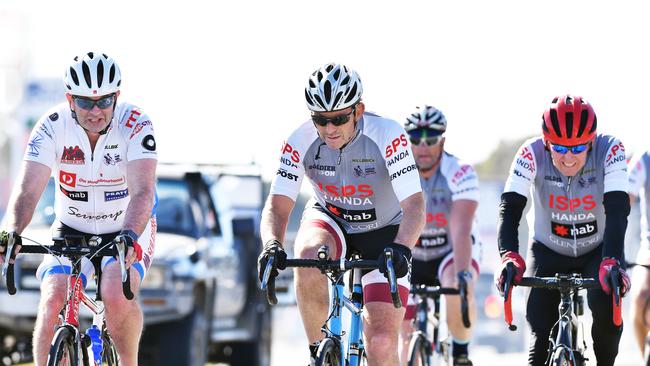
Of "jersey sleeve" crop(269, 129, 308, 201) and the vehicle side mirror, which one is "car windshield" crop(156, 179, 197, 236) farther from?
"jersey sleeve" crop(269, 129, 308, 201)

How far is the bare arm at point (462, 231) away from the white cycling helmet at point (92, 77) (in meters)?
3.37

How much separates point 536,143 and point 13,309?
6.46 metres

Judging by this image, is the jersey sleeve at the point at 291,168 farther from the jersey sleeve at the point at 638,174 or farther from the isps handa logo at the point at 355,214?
the jersey sleeve at the point at 638,174

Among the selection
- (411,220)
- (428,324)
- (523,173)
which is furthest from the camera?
(428,324)

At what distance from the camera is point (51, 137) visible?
8914mm

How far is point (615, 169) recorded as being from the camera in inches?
353

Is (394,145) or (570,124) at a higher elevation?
(570,124)

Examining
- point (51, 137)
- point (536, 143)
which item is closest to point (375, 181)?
point (536, 143)

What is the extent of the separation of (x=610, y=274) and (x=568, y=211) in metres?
Result: 1.29

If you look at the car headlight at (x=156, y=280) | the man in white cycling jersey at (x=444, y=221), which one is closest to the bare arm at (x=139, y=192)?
the man in white cycling jersey at (x=444, y=221)

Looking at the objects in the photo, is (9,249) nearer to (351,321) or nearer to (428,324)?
(351,321)

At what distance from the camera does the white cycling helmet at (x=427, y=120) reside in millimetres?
11461

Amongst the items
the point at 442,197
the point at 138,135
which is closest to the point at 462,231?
the point at 442,197

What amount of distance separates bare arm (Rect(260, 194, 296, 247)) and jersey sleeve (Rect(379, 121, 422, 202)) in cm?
64
